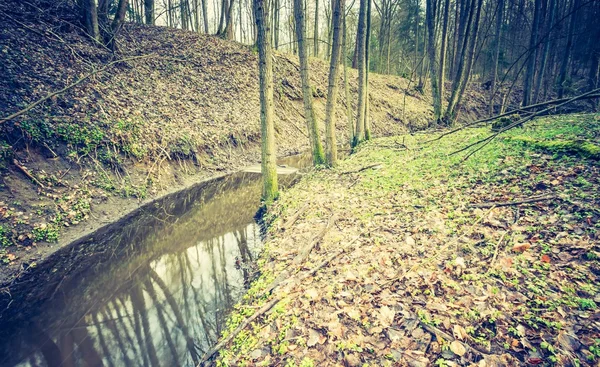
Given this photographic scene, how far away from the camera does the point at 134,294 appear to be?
5691 mm

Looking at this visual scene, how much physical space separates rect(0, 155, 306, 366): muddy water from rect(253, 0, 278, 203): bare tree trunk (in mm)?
1370

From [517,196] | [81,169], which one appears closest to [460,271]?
[517,196]

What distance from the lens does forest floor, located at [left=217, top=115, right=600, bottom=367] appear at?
2.73m

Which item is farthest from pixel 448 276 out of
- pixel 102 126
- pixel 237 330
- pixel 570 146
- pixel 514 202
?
pixel 102 126

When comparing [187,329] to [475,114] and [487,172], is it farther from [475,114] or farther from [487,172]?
[475,114]

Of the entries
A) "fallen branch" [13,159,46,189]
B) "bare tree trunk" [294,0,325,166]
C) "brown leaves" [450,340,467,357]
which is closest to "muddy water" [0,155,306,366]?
"fallen branch" [13,159,46,189]

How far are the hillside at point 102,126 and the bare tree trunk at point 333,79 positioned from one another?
288 cm

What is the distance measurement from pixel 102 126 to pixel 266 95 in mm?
5849

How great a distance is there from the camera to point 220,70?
1741 centimetres

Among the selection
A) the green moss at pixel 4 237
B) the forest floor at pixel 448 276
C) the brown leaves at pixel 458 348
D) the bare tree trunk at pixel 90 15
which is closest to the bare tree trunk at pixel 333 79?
the forest floor at pixel 448 276

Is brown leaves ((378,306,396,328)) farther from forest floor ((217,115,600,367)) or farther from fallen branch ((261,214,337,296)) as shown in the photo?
fallen branch ((261,214,337,296))

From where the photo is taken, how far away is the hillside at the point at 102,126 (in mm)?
6848

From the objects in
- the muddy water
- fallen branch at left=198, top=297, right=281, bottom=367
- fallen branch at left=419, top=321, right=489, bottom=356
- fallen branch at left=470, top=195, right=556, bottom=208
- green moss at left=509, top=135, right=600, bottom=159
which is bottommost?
the muddy water

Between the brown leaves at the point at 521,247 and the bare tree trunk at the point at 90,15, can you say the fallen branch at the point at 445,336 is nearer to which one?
the brown leaves at the point at 521,247
